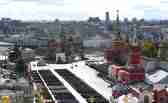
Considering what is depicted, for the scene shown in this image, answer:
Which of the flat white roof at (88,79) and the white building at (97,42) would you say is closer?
the flat white roof at (88,79)

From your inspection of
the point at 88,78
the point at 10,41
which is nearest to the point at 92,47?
the point at 10,41

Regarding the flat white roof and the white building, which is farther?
the white building

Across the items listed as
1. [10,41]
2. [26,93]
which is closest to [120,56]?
[26,93]

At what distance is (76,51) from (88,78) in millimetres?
28192

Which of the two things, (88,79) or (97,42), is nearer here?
(88,79)

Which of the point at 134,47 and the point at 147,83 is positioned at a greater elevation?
the point at 134,47

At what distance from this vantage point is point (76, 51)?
65.2 m

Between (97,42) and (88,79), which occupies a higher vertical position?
(88,79)

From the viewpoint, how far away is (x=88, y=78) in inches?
1464

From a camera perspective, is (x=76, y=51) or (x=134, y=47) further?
(x=76, y=51)

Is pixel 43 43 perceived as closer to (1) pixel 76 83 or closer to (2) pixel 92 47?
(2) pixel 92 47

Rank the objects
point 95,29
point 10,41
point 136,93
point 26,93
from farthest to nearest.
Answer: point 95,29, point 10,41, point 136,93, point 26,93

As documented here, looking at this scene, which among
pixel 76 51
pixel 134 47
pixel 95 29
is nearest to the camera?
pixel 134 47

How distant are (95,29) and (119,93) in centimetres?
8244
